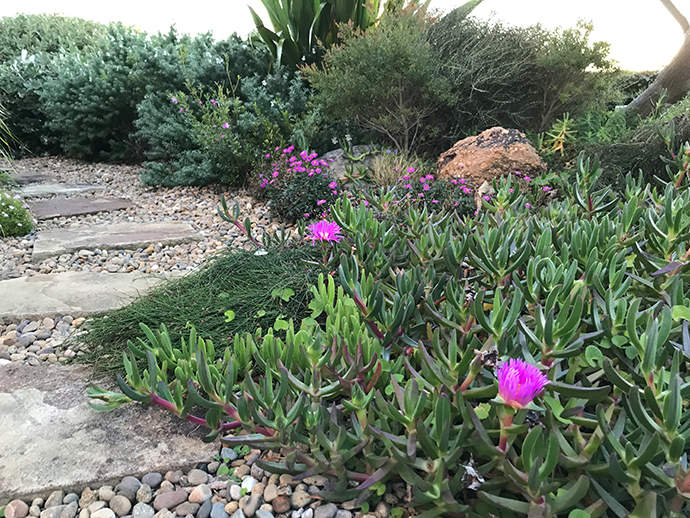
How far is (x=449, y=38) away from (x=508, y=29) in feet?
2.04

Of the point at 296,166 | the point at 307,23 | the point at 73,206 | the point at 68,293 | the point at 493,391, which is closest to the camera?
the point at 493,391

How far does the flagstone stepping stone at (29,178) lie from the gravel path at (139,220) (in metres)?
0.12

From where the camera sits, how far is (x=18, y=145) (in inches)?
312

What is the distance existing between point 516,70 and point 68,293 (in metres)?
4.41

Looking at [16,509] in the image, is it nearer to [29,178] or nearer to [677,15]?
[29,178]

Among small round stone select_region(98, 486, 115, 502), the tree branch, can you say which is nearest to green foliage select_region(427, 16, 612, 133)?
the tree branch

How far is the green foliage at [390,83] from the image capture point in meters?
4.56

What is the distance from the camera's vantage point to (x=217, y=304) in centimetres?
205

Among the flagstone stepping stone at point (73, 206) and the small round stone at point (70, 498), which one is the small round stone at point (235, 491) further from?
the flagstone stepping stone at point (73, 206)

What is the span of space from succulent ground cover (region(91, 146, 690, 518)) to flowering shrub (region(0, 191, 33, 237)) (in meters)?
3.06

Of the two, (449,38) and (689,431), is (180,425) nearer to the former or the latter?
(689,431)

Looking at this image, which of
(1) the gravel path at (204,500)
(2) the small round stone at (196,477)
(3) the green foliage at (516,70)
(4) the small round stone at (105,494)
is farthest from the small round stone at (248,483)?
(3) the green foliage at (516,70)

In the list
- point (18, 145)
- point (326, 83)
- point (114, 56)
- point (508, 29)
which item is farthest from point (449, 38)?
point (18, 145)

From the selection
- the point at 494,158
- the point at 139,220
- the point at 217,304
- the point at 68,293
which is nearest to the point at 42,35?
the point at 139,220
